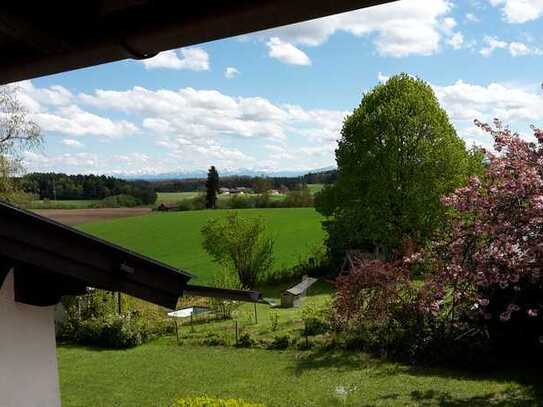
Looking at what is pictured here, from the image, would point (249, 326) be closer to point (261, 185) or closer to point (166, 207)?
point (166, 207)

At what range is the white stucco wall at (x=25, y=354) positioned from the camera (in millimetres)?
4348

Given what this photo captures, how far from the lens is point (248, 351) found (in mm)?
18141

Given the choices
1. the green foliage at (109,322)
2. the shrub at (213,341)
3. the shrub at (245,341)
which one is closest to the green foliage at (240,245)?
the green foliage at (109,322)

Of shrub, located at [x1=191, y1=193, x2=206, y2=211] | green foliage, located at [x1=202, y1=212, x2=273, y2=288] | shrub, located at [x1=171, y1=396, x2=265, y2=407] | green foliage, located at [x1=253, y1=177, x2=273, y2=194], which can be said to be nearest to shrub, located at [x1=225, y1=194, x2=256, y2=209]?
green foliage, located at [x1=253, y1=177, x2=273, y2=194]

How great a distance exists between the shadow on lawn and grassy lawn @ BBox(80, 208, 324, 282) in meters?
22.9

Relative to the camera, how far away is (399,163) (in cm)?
2878

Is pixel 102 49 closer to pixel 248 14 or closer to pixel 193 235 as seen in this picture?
pixel 248 14

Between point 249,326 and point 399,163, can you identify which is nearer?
point 249,326

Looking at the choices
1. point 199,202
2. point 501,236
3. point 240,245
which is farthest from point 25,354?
point 199,202

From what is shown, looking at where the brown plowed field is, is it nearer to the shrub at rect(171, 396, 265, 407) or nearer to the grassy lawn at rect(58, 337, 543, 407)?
the grassy lawn at rect(58, 337, 543, 407)

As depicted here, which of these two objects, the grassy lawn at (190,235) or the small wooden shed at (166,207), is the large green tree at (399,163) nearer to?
the grassy lawn at (190,235)

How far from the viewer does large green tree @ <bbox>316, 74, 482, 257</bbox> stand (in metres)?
28.2

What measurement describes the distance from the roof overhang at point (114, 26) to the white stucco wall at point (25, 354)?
11.4 feet

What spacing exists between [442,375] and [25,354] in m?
12.4
